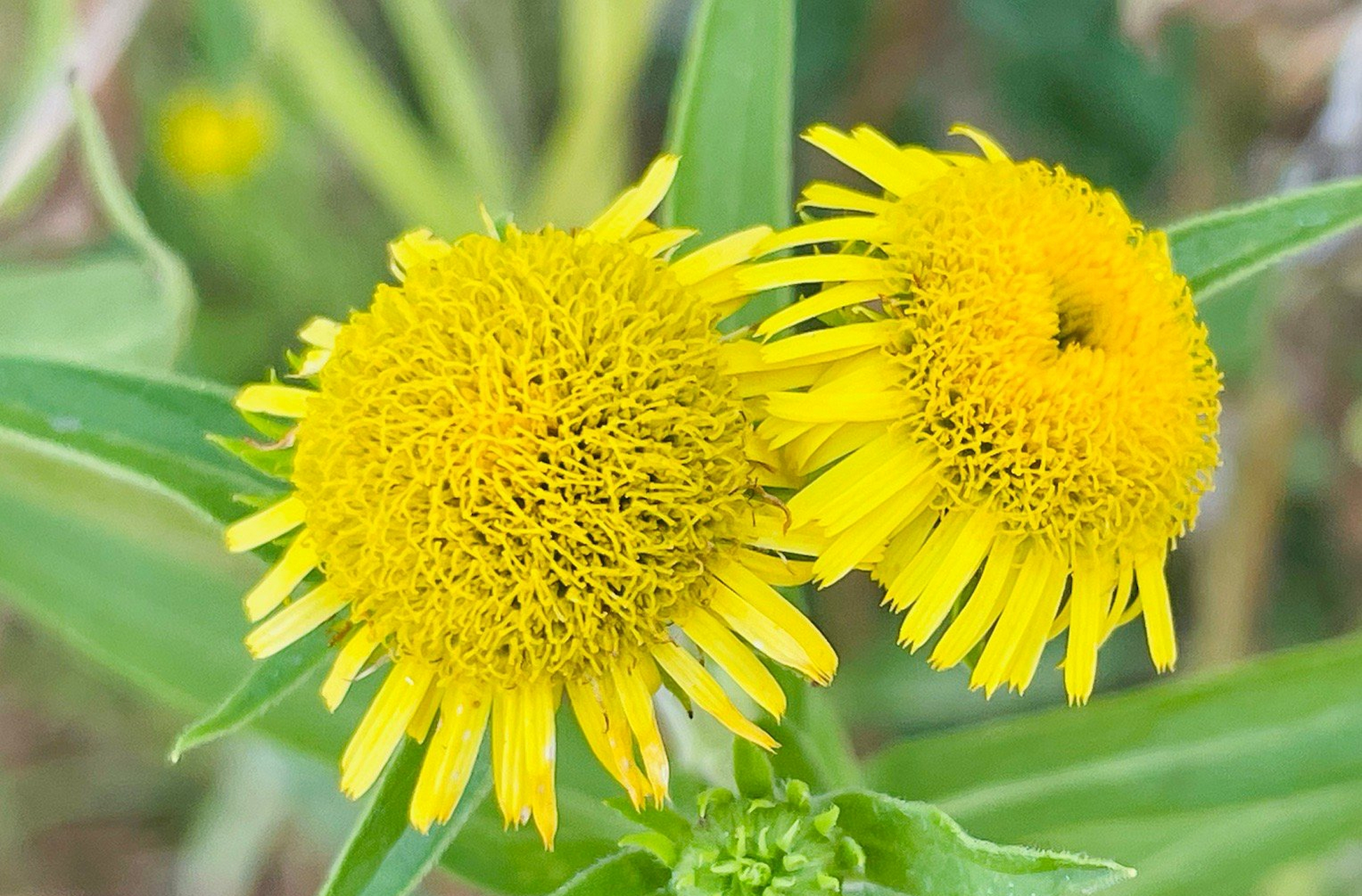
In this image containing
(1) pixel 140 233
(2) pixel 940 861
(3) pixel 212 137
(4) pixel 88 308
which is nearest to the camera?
(2) pixel 940 861

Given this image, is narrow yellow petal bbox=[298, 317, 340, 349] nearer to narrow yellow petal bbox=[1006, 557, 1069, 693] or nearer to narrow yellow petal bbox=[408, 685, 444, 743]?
narrow yellow petal bbox=[408, 685, 444, 743]

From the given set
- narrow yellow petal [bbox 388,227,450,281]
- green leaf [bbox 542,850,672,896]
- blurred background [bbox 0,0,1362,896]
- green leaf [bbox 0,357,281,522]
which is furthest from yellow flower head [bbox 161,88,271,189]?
green leaf [bbox 542,850,672,896]

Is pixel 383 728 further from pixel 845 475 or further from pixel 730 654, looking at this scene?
pixel 845 475

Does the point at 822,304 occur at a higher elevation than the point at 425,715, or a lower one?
higher

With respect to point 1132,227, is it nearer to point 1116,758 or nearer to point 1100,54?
point 1116,758

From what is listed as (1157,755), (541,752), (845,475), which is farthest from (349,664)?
(1157,755)

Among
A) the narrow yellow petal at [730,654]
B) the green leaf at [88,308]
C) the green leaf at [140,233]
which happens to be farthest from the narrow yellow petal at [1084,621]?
the green leaf at [88,308]
